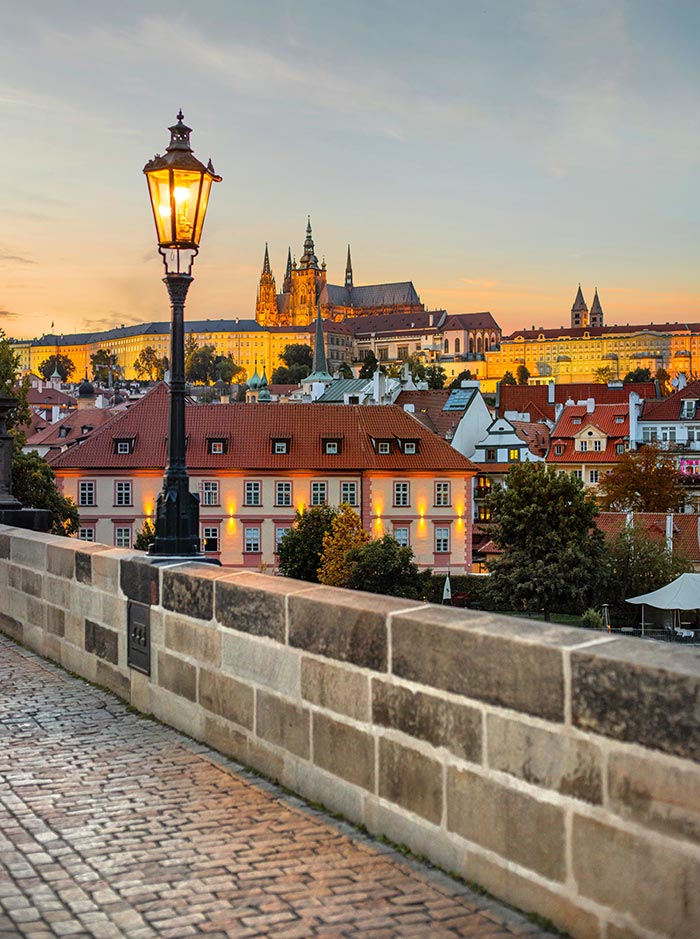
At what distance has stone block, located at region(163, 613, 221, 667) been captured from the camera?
705cm

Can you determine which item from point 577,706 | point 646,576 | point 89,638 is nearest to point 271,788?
point 577,706

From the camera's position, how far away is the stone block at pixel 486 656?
432cm

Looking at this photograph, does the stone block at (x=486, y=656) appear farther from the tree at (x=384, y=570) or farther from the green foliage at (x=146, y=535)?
the tree at (x=384, y=570)

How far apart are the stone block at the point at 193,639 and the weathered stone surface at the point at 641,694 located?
10.8ft

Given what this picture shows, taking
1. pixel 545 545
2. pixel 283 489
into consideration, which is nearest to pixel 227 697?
pixel 545 545

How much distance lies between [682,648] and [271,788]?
115 inches

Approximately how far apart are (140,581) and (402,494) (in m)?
60.3

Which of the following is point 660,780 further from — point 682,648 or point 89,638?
point 89,638

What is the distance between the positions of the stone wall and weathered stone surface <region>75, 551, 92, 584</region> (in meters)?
1.77

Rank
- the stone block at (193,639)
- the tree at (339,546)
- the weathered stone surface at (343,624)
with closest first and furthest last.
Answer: the weathered stone surface at (343,624)
the stone block at (193,639)
the tree at (339,546)

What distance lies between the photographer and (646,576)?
175ft

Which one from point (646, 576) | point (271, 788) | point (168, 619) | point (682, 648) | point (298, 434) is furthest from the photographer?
point (298, 434)

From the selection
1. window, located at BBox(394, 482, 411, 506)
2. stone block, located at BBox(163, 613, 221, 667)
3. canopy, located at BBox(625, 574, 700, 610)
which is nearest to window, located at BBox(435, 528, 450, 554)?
window, located at BBox(394, 482, 411, 506)

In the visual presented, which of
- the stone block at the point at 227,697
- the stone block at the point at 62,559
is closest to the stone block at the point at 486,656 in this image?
the stone block at the point at 227,697
